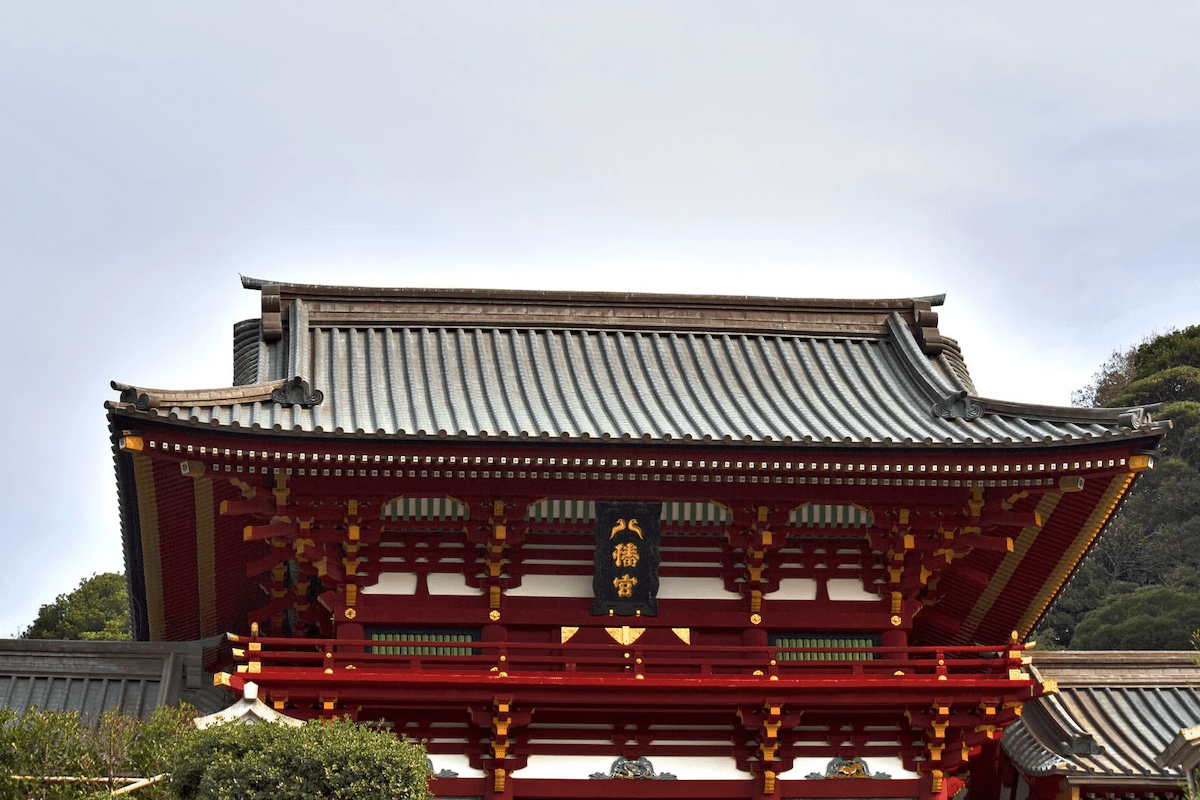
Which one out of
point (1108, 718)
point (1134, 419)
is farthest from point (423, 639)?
point (1108, 718)

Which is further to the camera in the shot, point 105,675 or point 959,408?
point 105,675

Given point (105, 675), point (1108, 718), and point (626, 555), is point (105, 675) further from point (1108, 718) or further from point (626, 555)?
point (1108, 718)

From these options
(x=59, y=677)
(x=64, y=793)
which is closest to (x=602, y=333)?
(x=59, y=677)

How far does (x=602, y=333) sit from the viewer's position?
19.1m

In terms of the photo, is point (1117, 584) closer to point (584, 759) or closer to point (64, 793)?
point (584, 759)

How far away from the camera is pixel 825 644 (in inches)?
647

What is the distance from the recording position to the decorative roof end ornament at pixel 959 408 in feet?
55.2

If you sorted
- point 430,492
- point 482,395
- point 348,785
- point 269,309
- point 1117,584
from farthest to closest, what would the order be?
point 1117,584
point 269,309
point 482,395
point 430,492
point 348,785

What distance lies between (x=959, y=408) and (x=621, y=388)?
4153mm

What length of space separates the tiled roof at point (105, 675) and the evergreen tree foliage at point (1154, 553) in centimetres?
3059

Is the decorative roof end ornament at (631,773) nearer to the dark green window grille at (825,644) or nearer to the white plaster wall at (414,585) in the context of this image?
the dark green window grille at (825,644)

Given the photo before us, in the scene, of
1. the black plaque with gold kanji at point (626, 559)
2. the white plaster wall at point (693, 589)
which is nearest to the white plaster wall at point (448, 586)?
the black plaque with gold kanji at point (626, 559)

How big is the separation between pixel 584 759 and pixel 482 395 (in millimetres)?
4461

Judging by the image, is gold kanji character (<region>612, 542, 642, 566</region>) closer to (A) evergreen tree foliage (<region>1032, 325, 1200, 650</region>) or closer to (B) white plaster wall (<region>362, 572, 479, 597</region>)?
(B) white plaster wall (<region>362, 572, 479, 597</region>)
